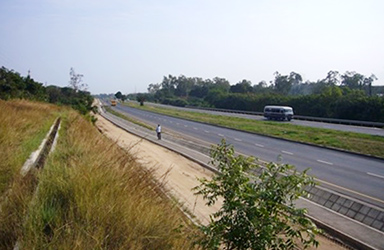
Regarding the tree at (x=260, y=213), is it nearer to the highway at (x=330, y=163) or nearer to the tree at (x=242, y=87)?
the highway at (x=330, y=163)

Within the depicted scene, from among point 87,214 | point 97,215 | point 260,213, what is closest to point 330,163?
point 260,213

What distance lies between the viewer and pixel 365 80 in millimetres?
102562

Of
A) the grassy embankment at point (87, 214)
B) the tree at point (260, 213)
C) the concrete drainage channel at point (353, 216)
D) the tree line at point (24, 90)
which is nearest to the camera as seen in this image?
the tree at point (260, 213)

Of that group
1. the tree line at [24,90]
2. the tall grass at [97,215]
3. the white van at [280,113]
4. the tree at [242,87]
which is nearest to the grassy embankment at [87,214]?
the tall grass at [97,215]

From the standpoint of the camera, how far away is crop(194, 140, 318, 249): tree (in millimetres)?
3969

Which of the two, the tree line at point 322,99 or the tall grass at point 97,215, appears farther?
the tree line at point 322,99

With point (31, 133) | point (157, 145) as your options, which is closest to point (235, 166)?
point (31, 133)

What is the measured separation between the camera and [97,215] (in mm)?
4586

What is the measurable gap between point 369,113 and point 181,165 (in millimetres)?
36874

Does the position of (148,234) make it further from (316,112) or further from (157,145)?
(316,112)

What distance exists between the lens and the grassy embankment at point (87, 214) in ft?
13.5

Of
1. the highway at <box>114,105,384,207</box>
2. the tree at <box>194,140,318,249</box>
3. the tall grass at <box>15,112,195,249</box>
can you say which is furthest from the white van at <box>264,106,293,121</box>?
the tree at <box>194,140,318,249</box>

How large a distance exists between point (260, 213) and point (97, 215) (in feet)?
6.23

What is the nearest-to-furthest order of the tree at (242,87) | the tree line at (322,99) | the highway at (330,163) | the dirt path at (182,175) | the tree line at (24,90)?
1. the dirt path at (182,175)
2. the highway at (330,163)
3. the tree line at (24,90)
4. the tree line at (322,99)
5. the tree at (242,87)
